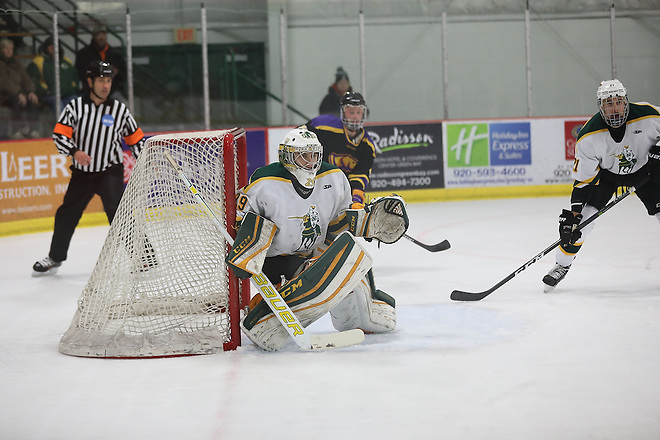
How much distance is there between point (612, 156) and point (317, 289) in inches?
73.2

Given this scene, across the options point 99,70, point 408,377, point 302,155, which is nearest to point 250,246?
point 302,155

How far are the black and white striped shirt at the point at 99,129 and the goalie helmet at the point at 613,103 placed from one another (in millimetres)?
2681

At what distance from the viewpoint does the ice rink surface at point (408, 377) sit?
2.29m

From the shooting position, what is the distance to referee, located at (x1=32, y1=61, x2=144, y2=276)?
5.03m

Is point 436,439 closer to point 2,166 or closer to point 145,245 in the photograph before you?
point 145,245

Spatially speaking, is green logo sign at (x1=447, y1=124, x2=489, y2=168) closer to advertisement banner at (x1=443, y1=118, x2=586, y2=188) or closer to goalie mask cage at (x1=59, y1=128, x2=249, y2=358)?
advertisement banner at (x1=443, y1=118, x2=586, y2=188)

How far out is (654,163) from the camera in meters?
4.10

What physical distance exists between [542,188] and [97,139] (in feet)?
17.2

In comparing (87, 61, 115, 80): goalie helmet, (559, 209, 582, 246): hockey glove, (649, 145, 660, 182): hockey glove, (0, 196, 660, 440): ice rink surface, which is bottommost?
(0, 196, 660, 440): ice rink surface

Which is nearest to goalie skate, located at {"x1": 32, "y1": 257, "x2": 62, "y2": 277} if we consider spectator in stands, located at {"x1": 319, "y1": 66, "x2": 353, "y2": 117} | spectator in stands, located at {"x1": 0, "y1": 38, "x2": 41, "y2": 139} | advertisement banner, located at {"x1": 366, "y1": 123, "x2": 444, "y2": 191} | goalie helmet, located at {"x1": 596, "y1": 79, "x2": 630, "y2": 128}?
spectator in stands, located at {"x1": 0, "y1": 38, "x2": 41, "y2": 139}

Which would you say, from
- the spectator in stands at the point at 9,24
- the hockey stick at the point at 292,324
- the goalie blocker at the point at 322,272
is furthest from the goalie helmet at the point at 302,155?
the spectator in stands at the point at 9,24

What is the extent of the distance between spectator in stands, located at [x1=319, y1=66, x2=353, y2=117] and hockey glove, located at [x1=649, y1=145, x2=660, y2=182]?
503 centimetres

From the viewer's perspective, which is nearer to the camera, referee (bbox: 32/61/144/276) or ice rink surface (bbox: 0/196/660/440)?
ice rink surface (bbox: 0/196/660/440)

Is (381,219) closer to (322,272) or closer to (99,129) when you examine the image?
(322,272)
